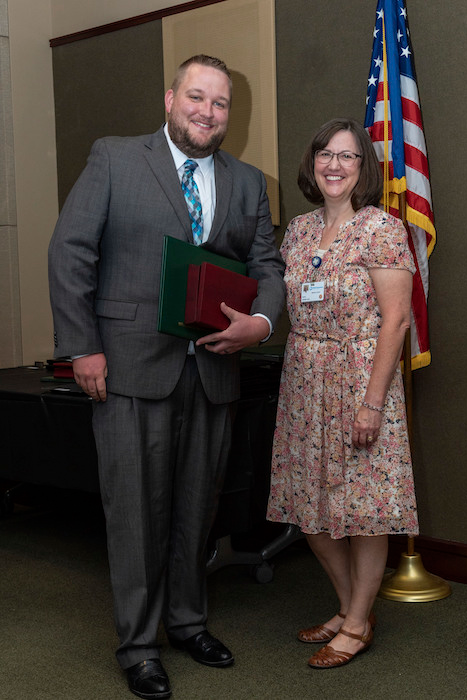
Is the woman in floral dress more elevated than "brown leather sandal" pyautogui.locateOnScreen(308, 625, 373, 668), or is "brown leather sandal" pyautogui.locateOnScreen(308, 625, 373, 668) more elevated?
the woman in floral dress

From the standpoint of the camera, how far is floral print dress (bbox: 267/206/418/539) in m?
2.64

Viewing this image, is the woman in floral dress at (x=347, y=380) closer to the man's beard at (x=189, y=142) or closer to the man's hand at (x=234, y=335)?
the man's hand at (x=234, y=335)

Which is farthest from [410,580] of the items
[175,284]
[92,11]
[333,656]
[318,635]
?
[92,11]

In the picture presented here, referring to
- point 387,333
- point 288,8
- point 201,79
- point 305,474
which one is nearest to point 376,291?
point 387,333

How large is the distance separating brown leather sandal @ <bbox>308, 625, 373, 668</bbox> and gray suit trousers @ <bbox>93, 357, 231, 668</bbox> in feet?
1.33

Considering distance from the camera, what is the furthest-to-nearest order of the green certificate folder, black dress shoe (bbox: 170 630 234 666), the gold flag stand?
the gold flag stand < black dress shoe (bbox: 170 630 234 666) < the green certificate folder

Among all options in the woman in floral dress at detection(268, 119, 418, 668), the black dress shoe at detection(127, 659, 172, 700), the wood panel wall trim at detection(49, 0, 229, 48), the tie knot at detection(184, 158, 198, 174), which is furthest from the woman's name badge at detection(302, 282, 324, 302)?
the wood panel wall trim at detection(49, 0, 229, 48)

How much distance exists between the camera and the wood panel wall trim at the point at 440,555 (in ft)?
11.8

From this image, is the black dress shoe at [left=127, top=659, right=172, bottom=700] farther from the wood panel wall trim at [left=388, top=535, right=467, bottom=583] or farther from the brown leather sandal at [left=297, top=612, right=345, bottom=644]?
the wood panel wall trim at [left=388, top=535, right=467, bottom=583]

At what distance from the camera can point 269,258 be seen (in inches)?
112

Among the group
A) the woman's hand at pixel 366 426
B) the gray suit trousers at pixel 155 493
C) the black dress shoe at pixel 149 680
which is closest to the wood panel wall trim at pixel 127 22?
the gray suit trousers at pixel 155 493

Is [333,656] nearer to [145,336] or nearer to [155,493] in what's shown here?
[155,493]

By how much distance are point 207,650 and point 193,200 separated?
1454mm

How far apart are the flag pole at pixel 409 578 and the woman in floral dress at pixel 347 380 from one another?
593 mm
